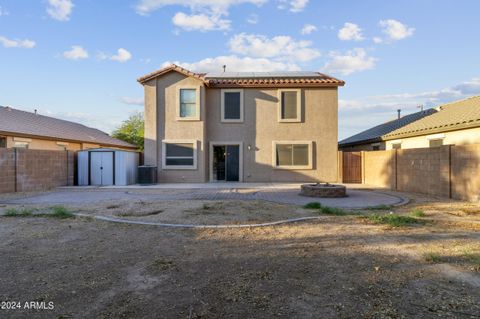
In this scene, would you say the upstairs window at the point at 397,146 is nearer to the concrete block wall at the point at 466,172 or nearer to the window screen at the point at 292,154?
the window screen at the point at 292,154

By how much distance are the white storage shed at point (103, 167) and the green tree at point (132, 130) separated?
76.6 ft

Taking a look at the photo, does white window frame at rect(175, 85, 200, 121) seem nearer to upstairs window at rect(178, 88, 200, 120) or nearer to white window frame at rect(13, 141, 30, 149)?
upstairs window at rect(178, 88, 200, 120)

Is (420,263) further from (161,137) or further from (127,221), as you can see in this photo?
(161,137)

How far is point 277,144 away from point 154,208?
36.9 feet

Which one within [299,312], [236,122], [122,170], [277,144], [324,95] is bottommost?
[299,312]

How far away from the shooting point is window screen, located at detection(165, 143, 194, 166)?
18938 millimetres

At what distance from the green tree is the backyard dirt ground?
34.5 m

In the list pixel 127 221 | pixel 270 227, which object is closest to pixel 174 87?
pixel 127 221

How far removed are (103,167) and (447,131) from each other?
1716cm

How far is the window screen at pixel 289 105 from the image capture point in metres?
19.6

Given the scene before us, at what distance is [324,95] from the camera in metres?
19.6

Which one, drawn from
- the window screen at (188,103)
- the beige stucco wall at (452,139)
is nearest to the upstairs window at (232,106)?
the window screen at (188,103)

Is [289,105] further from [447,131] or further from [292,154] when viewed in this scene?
[447,131]

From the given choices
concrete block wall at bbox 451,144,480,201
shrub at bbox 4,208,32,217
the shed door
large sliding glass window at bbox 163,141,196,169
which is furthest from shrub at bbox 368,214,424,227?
the shed door
